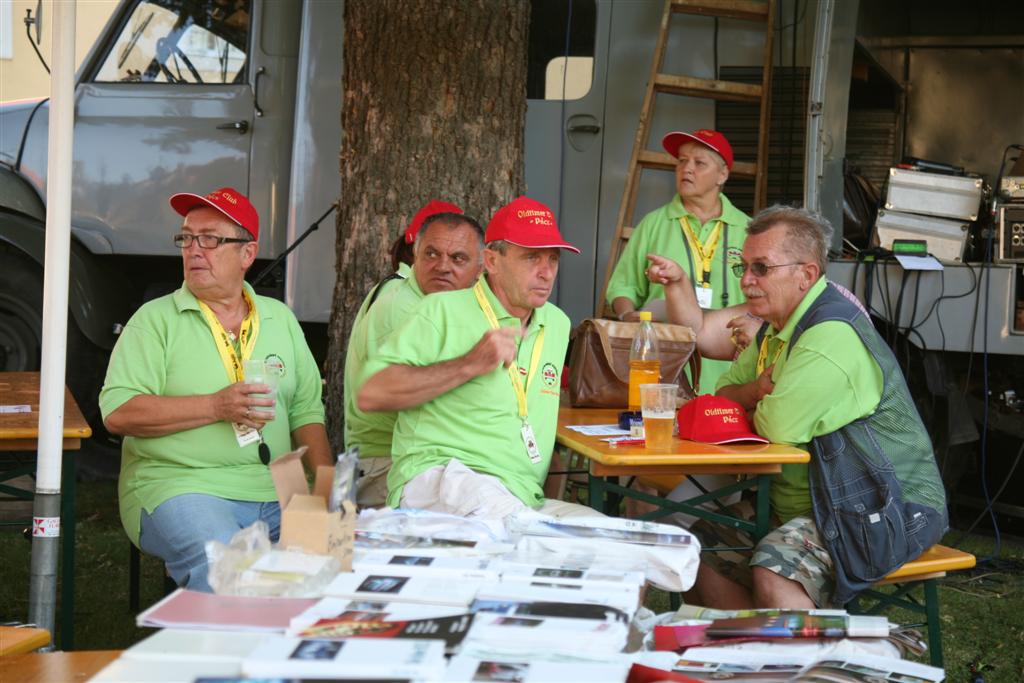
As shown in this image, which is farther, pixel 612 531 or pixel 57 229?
pixel 57 229

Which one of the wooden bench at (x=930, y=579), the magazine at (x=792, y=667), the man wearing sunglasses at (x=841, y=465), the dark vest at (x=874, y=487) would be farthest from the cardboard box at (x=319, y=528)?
the wooden bench at (x=930, y=579)

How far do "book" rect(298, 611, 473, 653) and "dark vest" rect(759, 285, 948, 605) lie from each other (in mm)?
1656

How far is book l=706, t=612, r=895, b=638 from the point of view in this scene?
2070 millimetres

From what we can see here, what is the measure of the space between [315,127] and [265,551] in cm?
425

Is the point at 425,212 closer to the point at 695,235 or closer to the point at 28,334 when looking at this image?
the point at 695,235

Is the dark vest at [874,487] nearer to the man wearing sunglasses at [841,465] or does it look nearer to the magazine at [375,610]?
the man wearing sunglasses at [841,465]

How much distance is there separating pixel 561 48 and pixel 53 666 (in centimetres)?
440

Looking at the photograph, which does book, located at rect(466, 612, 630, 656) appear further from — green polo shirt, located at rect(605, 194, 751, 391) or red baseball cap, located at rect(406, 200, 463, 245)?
green polo shirt, located at rect(605, 194, 751, 391)

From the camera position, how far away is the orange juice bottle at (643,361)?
147 inches

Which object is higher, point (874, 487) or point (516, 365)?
point (516, 365)

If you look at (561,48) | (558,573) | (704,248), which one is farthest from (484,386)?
(561,48)

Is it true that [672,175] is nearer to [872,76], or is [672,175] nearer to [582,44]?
[582,44]

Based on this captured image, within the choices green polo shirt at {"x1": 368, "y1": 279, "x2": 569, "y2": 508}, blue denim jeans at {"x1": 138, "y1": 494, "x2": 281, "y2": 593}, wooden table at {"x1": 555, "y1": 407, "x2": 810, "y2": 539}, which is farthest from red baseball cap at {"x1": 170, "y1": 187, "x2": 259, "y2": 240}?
wooden table at {"x1": 555, "y1": 407, "x2": 810, "y2": 539}

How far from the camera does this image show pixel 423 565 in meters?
1.97
